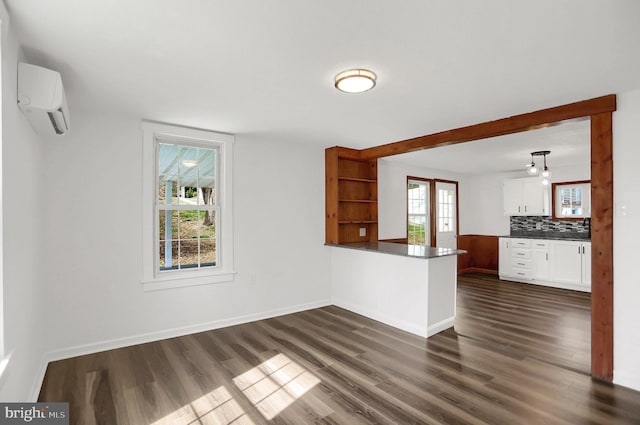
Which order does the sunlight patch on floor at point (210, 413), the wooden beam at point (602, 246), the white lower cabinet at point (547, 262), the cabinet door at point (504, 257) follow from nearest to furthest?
the sunlight patch on floor at point (210, 413), the wooden beam at point (602, 246), the white lower cabinet at point (547, 262), the cabinet door at point (504, 257)

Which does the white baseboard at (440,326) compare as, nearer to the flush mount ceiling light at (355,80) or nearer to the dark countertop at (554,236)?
the flush mount ceiling light at (355,80)

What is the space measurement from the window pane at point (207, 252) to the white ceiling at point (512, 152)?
10.7ft

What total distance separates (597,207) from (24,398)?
4.35 metres

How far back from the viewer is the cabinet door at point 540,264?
6262mm

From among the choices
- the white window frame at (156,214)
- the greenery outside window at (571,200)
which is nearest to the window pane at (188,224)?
the white window frame at (156,214)

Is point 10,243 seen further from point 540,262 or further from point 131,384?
point 540,262

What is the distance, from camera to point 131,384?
264 cm

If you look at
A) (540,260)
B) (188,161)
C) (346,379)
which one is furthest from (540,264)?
(188,161)

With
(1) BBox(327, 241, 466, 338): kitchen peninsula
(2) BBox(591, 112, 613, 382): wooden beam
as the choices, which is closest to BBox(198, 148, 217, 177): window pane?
(1) BBox(327, 241, 466, 338): kitchen peninsula

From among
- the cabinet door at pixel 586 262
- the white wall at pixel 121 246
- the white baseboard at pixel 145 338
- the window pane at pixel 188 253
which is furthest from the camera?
the cabinet door at pixel 586 262

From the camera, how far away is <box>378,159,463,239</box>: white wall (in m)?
5.99

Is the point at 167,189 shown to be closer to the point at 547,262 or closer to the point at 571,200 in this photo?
the point at 547,262

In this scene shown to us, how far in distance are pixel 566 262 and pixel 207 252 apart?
20.0 ft

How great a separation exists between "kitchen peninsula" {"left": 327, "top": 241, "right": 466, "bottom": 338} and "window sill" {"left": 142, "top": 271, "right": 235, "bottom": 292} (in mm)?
1688
